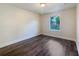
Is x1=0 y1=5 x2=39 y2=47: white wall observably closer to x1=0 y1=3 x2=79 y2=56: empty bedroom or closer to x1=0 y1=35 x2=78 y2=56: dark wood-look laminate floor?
x1=0 y1=3 x2=79 y2=56: empty bedroom

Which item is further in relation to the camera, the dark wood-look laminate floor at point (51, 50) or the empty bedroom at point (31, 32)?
the dark wood-look laminate floor at point (51, 50)

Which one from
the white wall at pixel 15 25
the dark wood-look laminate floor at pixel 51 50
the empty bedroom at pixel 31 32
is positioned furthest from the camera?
the white wall at pixel 15 25

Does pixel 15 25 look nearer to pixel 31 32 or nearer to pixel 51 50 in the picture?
pixel 31 32

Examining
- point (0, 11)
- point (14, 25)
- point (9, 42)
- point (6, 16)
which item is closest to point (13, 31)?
point (14, 25)

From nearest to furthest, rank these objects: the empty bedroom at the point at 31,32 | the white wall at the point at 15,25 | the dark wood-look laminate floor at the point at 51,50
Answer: the empty bedroom at the point at 31,32, the dark wood-look laminate floor at the point at 51,50, the white wall at the point at 15,25

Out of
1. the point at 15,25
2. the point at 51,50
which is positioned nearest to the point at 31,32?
the point at 15,25

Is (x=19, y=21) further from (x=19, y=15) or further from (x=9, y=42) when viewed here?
(x=9, y=42)

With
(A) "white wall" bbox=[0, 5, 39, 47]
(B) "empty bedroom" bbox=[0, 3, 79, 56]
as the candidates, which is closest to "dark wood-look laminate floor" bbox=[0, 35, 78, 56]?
(B) "empty bedroom" bbox=[0, 3, 79, 56]

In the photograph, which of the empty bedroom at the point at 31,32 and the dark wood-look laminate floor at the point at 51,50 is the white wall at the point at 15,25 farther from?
the dark wood-look laminate floor at the point at 51,50

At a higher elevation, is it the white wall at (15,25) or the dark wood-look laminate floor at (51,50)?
the white wall at (15,25)

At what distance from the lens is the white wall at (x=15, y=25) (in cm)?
206

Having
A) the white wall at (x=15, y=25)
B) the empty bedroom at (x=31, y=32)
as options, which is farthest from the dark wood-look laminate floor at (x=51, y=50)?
the white wall at (x=15, y=25)

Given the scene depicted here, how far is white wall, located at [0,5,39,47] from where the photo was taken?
2.06 m

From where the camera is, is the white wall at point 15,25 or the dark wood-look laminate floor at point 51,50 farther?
the white wall at point 15,25
